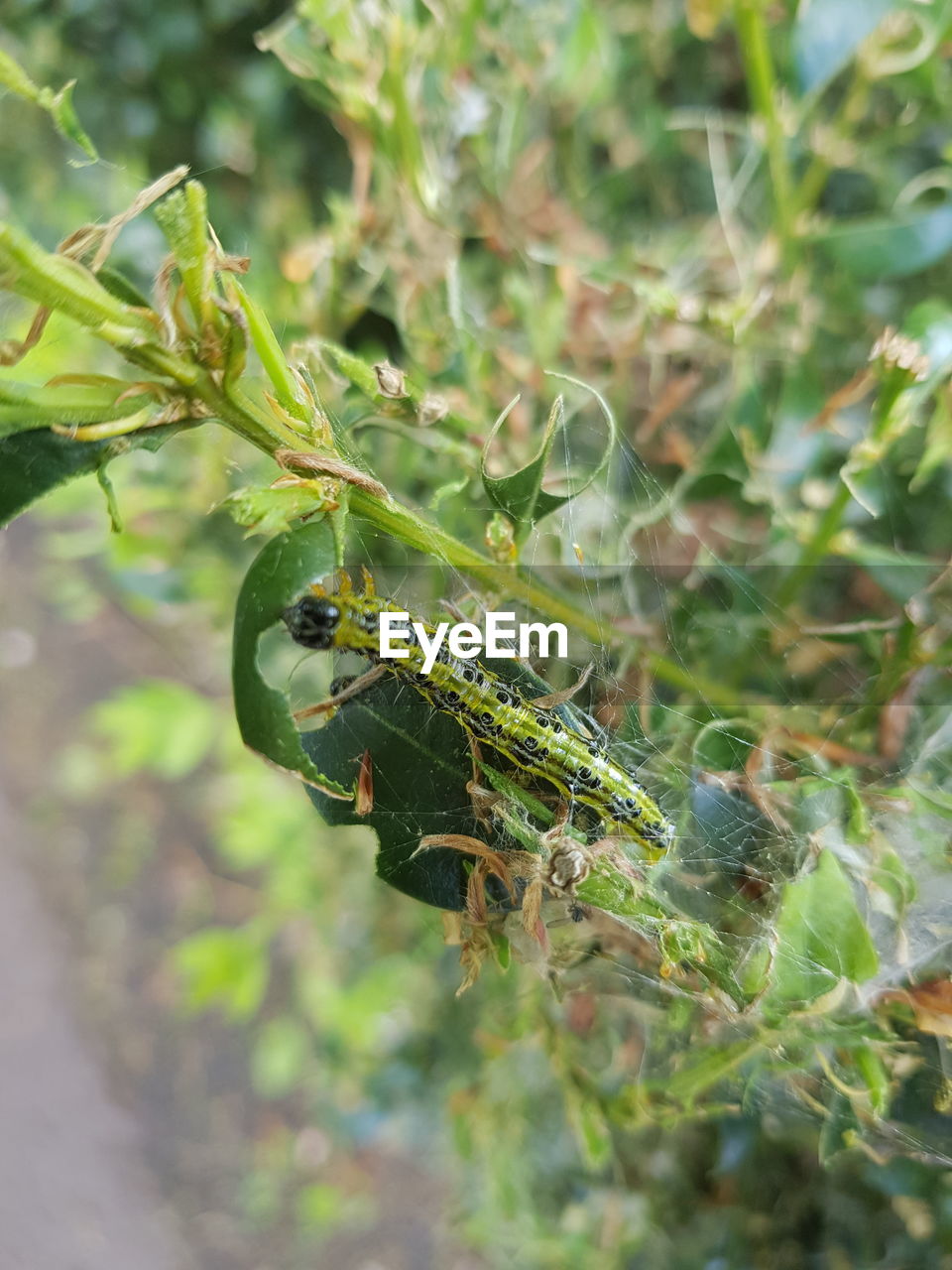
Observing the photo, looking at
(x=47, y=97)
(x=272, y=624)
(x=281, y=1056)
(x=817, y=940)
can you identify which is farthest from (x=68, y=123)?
(x=281, y=1056)

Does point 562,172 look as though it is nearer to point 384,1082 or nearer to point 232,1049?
point 384,1082

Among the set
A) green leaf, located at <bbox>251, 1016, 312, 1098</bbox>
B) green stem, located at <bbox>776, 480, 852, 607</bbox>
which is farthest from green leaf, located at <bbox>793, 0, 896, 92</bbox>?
green leaf, located at <bbox>251, 1016, 312, 1098</bbox>

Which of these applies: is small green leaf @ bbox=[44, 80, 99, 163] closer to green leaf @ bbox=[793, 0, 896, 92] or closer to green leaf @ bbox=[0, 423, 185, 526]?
green leaf @ bbox=[0, 423, 185, 526]

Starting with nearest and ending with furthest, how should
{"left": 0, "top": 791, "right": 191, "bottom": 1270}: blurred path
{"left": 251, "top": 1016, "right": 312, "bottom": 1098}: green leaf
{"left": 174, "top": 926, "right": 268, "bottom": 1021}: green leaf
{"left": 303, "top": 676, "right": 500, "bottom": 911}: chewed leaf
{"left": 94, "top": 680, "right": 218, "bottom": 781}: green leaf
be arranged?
1. {"left": 303, "top": 676, "right": 500, "bottom": 911}: chewed leaf
2. {"left": 174, "top": 926, "right": 268, "bottom": 1021}: green leaf
3. {"left": 94, "top": 680, "right": 218, "bottom": 781}: green leaf
4. {"left": 251, "top": 1016, "right": 312, "bottom": 1098}: green leaf
5. {"left": 0, "top": 791, "right": 191, "bottom": 1270}: blurred path

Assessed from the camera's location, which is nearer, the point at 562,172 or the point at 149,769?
the point at 562,172

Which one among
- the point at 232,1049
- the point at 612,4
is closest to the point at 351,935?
the point at 232,1049

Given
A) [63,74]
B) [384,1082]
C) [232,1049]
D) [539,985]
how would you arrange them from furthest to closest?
[232,1049] < [384,1082] < [63,74] < [539,985]

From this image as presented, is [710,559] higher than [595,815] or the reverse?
higher
